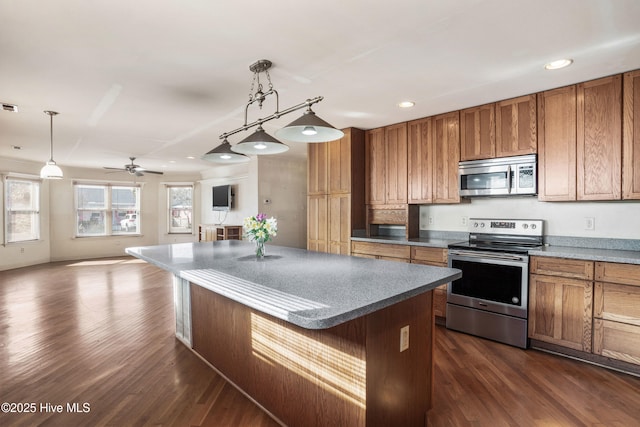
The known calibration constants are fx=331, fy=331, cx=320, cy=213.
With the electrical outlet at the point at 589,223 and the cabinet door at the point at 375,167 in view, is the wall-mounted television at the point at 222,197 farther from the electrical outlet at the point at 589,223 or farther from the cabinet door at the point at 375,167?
the electrical outlet at the point at 589,223

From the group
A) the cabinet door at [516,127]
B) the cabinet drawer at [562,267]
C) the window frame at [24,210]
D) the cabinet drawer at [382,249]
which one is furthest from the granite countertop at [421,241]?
the window frame at [24,210]

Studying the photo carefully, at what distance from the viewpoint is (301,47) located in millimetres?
2332

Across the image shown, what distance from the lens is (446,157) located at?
3.95 m

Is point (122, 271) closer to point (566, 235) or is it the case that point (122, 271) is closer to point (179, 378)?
point (179, 378)

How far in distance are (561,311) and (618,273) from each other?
535 mm

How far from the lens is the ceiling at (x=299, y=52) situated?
1932 mm

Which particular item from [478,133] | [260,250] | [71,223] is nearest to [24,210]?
[71,223]

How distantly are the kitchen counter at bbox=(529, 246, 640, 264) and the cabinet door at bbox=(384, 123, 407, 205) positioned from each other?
1716mm

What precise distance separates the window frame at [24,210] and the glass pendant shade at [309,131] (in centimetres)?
777

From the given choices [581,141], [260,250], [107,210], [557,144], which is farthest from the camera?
[107,210]

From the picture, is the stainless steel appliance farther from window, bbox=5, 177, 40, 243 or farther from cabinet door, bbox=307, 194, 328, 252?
window, bbox=5, 177, 40, 243

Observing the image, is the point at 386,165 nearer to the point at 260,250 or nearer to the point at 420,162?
the point at 420,162

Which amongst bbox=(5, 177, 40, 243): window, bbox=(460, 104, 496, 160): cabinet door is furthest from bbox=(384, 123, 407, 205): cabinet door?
bbox=(5, 177, 40, 243): window

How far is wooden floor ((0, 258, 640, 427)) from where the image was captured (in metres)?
2.06
